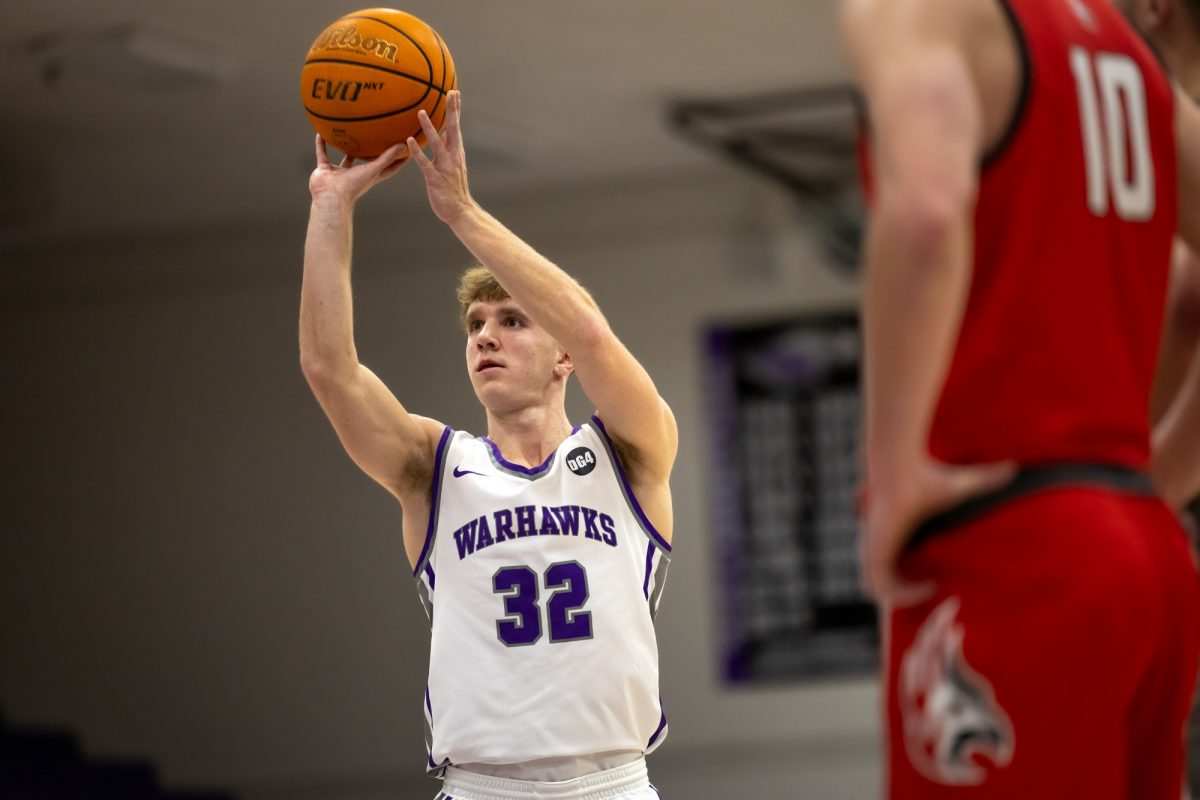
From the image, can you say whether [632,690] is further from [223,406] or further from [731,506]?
[223,406]

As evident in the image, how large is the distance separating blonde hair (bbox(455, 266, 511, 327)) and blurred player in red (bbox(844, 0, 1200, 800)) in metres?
2.09

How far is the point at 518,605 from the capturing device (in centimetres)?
352

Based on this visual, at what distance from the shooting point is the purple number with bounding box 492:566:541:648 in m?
3.51

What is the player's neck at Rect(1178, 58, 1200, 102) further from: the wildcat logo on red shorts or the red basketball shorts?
the wildcat logo on red shorts

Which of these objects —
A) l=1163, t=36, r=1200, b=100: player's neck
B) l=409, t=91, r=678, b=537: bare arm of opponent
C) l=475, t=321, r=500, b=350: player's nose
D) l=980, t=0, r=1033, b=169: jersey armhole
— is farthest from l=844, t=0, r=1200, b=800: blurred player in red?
l=475, t=321, r=500, b=350: player's nose

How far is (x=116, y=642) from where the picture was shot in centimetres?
1277

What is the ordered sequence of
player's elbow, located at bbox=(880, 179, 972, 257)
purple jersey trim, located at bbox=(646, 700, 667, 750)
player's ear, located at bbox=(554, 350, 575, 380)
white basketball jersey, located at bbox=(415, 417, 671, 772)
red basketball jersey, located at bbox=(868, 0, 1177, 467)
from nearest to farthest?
player's elbow, located at bbox=(880, 179, 972, 257)
red basketball jersey, located at bbox=(868, 0, 1177, 467)
white basketball jersey, located at bbox=(415, 417, 671, 772)
purple jersey trim, located at bbox=(646, 700, 667, 750)
player's ear, located at bbox=(554, 350, 575, 380)

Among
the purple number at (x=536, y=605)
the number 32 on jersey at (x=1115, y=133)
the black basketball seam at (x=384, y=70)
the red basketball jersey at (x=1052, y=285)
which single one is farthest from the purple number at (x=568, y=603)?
the number 32 on jersey at (x=1115, y=133)

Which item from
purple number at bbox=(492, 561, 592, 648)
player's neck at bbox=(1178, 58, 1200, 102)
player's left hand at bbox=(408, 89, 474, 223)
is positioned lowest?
purple number at bbox=(492, 561, 592, 648)

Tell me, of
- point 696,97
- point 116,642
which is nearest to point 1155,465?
point 696,97

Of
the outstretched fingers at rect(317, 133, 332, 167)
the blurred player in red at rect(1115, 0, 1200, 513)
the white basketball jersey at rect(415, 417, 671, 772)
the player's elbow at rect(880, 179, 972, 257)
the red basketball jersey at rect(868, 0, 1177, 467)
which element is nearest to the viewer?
the player's elbow at rect(880, 179, 972, 257)

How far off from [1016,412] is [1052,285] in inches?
6.5

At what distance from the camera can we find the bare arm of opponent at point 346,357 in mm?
3445

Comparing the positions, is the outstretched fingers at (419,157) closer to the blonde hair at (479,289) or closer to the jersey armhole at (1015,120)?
the blonde hair at (479,289)
